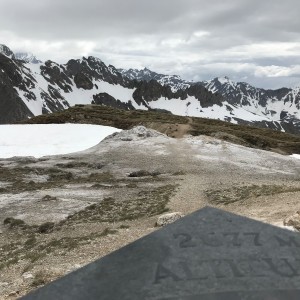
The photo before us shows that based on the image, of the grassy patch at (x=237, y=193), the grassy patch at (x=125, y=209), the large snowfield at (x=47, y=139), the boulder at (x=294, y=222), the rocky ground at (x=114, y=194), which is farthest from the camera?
the large snowfield at (x=47, y=139)

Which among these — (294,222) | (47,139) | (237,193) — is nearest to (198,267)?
(294,222)

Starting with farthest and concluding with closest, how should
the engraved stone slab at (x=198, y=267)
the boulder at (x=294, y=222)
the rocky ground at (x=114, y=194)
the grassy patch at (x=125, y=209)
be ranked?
1. the grassy patch at (x=125, y=209)
2. the rocky ground at (x=114, y=194)
3. the boulder at (x=294, y=222)
4. the engraved stone slab at (x=198, y=267)

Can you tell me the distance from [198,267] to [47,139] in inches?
2917

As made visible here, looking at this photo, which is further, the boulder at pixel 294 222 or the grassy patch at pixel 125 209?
the grassy patch at pixel 125 209

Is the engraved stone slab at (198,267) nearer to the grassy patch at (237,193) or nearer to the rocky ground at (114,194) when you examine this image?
the rocky ground at (114,194)

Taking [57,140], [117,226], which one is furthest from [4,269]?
A: [57,140]

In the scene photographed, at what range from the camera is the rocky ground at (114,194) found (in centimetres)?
2116

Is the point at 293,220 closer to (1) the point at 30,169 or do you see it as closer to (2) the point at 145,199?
(2) the point at 145,199

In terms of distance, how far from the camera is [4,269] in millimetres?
18906

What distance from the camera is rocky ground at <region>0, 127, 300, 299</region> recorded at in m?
21.2

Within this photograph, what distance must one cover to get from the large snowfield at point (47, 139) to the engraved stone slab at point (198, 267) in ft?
202

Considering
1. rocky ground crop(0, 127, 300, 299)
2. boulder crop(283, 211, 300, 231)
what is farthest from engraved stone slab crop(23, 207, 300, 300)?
boulder crop(283, 211, 300, 231)

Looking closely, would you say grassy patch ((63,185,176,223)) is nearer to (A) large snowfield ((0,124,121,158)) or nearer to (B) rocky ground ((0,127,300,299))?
(B) rocky ground ((0,127,300,299))

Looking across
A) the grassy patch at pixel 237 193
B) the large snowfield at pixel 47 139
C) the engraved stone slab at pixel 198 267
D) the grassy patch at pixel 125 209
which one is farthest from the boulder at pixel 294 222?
the large snowfield at pixel 47 139
